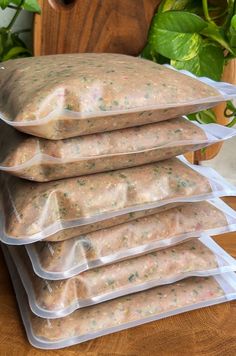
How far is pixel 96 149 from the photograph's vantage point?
62cm

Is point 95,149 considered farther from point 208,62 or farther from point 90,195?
point 208,62

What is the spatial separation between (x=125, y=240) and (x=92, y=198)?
0.08m

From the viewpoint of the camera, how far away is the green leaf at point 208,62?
914 millimetres

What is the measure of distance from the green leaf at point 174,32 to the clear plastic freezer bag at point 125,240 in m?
0.28

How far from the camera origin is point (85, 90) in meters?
0.59

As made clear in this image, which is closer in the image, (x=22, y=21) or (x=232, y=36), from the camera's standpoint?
(x=232, y=36)

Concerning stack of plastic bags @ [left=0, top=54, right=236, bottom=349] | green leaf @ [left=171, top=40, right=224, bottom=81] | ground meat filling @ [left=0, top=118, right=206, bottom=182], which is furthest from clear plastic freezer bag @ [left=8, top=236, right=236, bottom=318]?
green leaf @ [left=171, top=40, right=224, bottom=81]

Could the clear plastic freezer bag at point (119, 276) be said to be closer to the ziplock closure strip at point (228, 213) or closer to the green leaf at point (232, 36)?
the ziplock closure strip at point (228, 213)

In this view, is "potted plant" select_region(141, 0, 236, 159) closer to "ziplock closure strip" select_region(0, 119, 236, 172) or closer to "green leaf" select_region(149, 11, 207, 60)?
"green leaf" select_region(149, 11, 207, 60)


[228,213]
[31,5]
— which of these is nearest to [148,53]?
[31,5]

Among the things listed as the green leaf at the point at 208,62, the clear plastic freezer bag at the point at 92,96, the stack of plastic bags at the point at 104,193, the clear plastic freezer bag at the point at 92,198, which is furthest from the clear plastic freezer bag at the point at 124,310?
the green leaf at the point at 208,62

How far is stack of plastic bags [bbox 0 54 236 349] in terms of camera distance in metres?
0.60

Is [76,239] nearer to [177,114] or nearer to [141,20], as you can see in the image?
[177,114]

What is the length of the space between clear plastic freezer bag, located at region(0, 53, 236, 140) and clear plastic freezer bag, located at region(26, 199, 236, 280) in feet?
0.43
